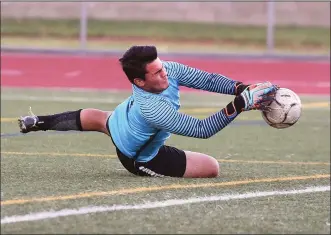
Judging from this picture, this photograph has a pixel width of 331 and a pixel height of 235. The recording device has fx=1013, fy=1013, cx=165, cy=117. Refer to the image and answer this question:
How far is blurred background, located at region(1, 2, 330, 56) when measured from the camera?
23.6 metres

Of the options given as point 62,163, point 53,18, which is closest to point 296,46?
point 53,18

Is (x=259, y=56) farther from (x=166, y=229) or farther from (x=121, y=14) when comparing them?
(x=166, y=229)

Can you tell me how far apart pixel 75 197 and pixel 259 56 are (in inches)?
640

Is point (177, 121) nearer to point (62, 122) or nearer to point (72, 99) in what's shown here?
point (62, 122)

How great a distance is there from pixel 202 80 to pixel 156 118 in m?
0.79

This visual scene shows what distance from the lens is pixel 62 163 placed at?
866 centimetres

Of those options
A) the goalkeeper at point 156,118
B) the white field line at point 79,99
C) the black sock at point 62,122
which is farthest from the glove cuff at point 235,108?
the white field line at point 79,99

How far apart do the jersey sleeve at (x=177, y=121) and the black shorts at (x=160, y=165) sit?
1.71 ft

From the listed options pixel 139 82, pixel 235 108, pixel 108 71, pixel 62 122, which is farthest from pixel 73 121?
pixel 108 71

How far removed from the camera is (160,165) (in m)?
7.73

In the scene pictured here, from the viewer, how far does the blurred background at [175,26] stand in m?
23.6

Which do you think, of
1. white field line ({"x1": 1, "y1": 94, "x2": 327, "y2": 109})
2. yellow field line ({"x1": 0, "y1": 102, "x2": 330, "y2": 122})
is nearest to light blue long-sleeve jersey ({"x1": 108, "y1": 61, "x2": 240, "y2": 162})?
yellow field line ({"x1": 0, "y1": 102, "x2": 330, "y2": 122})

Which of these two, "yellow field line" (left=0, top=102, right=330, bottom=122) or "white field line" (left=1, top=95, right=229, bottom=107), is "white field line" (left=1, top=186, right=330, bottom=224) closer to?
"yellow field line" (left=0, top=102, right=330, bottom=122)

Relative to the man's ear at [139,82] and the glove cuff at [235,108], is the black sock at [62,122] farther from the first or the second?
the glove cuff at [235,108]
